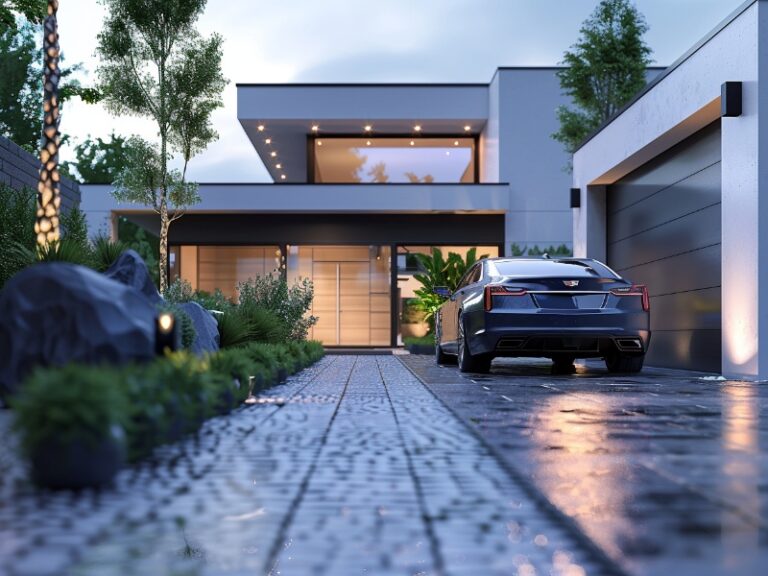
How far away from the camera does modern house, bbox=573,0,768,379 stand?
35.2 ft

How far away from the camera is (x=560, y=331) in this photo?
10898 millimetres

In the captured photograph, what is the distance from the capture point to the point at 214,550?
2.78 metres

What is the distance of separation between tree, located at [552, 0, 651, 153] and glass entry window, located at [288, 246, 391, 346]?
8433mm

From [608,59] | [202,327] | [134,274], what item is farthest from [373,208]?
[134,274]

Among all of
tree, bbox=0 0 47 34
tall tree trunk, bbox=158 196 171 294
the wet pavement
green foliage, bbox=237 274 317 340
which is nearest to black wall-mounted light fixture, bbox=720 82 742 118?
the wet pavement

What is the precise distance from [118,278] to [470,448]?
4743 millimetres

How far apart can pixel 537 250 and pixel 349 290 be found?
672 centimetres

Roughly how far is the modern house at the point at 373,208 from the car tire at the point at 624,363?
16800 millimetres

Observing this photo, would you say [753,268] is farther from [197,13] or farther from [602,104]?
[197,13]

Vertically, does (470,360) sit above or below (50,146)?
below

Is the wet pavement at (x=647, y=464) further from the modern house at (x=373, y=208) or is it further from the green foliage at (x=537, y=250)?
the modern house at (x=373, y=208)

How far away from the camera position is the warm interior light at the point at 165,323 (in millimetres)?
6102

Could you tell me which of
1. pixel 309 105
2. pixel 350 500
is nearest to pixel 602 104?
pixel 309 105

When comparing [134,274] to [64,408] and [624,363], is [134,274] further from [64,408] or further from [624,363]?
[624,363]
